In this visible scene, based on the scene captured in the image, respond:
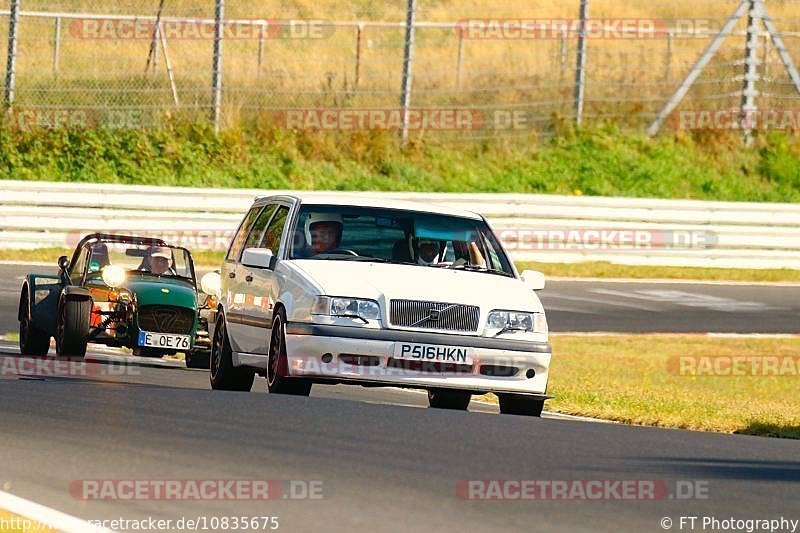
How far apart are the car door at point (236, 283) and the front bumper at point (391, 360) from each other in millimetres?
1327

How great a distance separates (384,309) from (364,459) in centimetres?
291

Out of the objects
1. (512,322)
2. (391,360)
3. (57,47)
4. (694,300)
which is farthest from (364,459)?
(57,47)

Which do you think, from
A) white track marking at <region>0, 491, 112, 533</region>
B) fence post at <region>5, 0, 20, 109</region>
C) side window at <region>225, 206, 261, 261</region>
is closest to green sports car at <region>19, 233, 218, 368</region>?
side window at <region>225, 206, 261, 261</region>

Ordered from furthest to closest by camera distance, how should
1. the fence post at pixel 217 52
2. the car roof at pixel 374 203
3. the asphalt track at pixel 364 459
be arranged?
the fence post at pixel 217 52
the car roof at pixel 374 203
the asphalt track at pixel 364 459

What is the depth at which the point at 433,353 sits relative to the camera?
1176cm

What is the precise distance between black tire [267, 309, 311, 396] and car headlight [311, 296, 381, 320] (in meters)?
0.38

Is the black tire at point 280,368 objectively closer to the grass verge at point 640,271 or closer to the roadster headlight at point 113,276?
the roadster headlight at point 113,276

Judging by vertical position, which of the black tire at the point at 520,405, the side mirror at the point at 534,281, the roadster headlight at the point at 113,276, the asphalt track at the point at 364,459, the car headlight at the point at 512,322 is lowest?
the black tire at the point at 520,405

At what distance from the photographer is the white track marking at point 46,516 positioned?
6.99 m

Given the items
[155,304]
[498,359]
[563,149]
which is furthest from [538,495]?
[563,149]

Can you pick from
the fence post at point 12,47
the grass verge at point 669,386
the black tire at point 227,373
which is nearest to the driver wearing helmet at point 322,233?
the black tire at point 227,373

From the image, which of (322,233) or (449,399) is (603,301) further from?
(322,233)

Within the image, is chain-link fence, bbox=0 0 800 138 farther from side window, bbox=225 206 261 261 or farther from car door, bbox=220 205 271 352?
car door, bbox=220 205 271 352

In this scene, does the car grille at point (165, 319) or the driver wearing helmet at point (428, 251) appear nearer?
the driver wearing helmet at point (428, 251)
